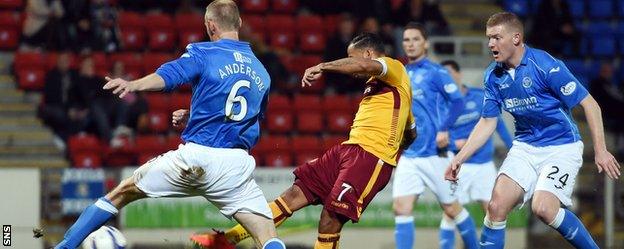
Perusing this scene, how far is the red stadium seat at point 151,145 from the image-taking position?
16047 millimetres

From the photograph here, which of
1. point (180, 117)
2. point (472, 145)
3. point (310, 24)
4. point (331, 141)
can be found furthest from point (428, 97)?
point (310, 24)

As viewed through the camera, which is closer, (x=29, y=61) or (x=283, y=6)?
(x=29, y=61)

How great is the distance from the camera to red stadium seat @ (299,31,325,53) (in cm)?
1881

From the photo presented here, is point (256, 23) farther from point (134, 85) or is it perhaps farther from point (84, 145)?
point (134, 85)

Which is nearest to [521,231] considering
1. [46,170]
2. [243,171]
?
[46,170]

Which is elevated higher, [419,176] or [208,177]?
[208,177]

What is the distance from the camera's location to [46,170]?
14.0 m

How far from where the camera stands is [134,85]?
793 centimetres

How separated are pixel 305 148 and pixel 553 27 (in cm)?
482

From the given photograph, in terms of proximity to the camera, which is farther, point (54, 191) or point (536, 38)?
point (536, 38)

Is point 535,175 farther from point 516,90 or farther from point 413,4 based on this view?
point 413,4

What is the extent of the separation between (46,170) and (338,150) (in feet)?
17.6

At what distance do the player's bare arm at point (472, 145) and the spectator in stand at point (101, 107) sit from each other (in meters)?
7.32

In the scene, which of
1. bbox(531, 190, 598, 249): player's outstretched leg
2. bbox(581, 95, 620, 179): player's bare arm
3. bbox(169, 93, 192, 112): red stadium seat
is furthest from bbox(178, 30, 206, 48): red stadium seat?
bbox(581, 95, 620, 179): player's bare arm
